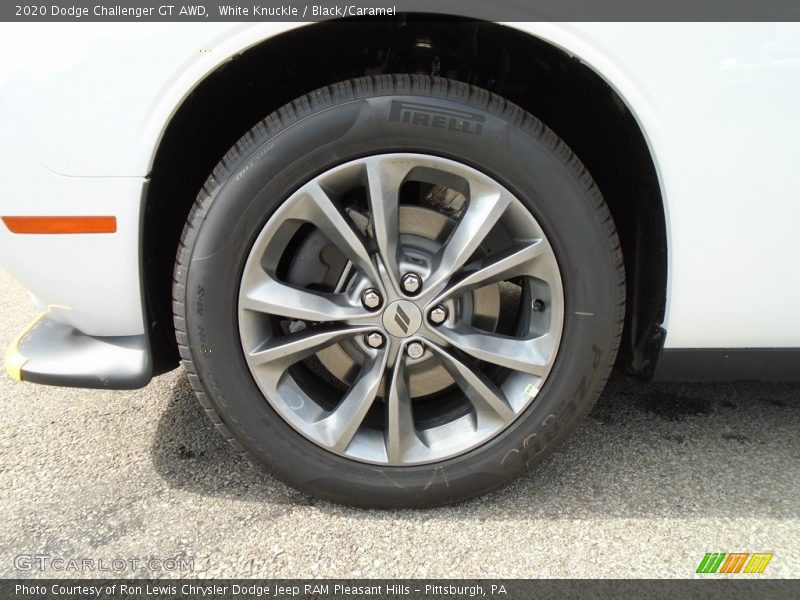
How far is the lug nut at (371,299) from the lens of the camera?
1.60 m

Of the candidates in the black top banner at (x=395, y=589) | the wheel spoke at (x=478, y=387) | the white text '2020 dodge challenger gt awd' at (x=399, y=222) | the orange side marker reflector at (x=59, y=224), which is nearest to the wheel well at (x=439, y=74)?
the white text '2020 dodge challenger gt awd' at (x=399, y=222)

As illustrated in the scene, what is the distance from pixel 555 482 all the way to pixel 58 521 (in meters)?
1.41

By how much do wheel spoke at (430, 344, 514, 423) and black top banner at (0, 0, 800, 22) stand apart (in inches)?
32.4

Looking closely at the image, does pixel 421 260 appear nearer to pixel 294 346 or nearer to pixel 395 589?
pixel 294 346

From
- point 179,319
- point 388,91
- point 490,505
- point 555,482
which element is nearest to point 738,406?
point 555,482

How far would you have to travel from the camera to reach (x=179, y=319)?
1592mm

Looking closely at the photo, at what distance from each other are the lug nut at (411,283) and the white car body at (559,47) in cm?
63

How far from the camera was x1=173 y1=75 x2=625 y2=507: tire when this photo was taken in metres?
1.49

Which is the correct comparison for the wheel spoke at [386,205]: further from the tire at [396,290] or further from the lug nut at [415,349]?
the lug nut at [415,349]

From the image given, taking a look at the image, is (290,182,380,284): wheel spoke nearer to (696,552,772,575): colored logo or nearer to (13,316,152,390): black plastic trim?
(13,316,152,390): black plastic trim

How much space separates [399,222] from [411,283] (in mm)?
181

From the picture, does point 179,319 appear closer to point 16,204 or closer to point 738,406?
point 16,204

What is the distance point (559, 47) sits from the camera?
1416 millimetres
